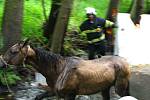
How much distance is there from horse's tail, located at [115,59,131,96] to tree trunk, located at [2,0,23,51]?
4.43 m

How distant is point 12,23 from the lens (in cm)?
1509

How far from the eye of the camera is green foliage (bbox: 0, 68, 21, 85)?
46.8 feet

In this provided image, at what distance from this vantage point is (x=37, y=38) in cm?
1770

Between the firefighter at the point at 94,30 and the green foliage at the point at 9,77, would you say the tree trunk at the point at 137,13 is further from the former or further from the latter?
the green foliage at the point at 9,77

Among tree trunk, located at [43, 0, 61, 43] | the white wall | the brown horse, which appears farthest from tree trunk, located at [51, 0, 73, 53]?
the brown horse

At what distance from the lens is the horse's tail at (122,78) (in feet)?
38.2

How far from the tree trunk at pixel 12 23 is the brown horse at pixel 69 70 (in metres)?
3.92

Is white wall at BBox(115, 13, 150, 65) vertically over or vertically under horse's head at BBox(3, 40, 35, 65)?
under

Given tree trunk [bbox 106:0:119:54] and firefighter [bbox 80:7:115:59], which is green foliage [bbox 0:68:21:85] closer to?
firefighter [bbox 80:7:115:59]

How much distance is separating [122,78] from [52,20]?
21.2ft

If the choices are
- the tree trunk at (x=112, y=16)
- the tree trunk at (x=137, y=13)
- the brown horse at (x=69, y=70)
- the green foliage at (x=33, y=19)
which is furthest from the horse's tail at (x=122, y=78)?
the green foliage at (x=33, y=19)

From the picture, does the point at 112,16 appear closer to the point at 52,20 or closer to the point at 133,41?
the point at 52,20

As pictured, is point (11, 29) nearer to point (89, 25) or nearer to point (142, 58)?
point (89, 25)

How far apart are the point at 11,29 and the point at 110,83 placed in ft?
15.2
